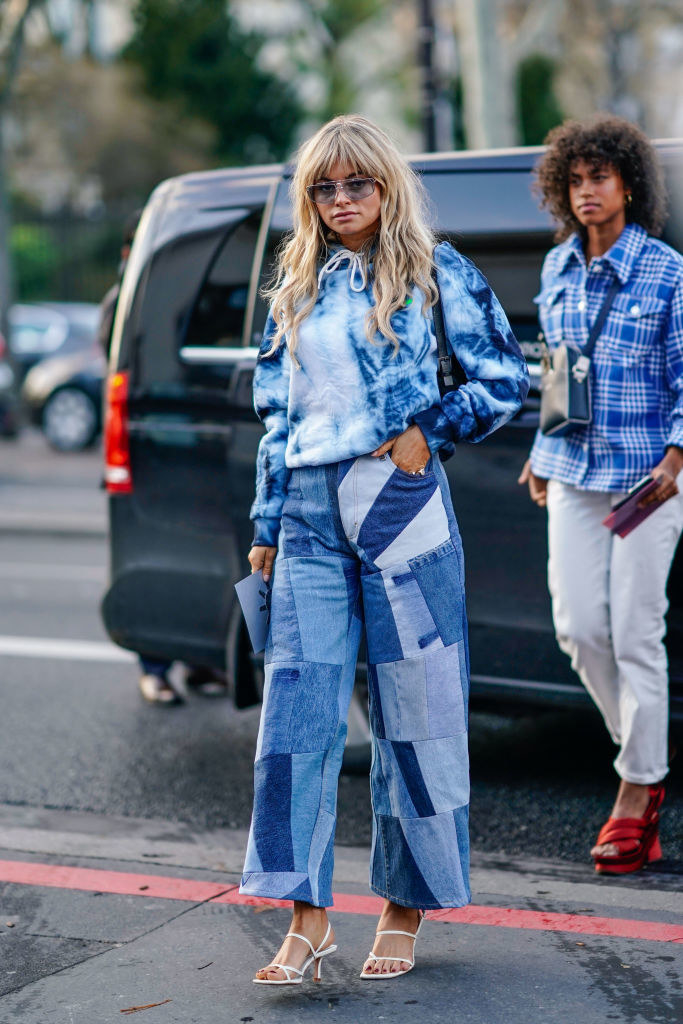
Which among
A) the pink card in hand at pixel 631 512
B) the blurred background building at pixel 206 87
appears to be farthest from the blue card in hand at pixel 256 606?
the blurred background building at pixel 206 87

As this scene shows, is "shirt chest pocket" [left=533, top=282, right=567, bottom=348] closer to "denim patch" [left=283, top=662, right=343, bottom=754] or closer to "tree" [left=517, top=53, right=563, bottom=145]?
"denim patch" [left=283, top=662, right=343, bottom=754]

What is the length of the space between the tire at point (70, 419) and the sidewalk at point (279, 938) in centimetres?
1190

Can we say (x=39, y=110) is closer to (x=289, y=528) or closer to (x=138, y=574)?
(x=138, y=574)

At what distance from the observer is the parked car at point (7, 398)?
16.5 m

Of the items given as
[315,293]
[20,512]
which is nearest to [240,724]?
[315,293]

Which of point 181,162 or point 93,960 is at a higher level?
point 181,162

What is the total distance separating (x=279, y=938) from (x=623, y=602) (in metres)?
1.24

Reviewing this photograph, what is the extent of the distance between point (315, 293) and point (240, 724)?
2.84 m

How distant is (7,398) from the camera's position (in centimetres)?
1661

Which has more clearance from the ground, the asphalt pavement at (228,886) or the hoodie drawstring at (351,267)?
the hoodie drawstring at (351,267)

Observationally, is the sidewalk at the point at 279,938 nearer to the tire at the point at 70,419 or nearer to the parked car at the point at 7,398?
the tire at the point at 70,419

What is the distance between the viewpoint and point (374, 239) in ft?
9.99

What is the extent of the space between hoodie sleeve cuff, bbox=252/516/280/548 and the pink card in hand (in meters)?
1.00

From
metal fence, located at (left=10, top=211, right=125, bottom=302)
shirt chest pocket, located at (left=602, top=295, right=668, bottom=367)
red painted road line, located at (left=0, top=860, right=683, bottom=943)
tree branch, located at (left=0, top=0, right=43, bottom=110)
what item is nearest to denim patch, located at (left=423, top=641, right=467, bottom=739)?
red painted road line, located at (left=0, top=860, right=683, bottom=943)
